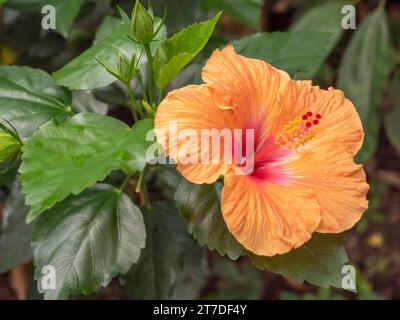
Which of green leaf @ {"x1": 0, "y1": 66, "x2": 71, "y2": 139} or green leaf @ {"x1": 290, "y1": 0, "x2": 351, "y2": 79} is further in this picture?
green leaf @ {"x1": 290, "y1": 0, "x2": 351, "y2": 79}

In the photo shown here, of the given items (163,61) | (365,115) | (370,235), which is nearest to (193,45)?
(163,61)

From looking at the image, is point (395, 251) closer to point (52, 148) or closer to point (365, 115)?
point (365, 115)

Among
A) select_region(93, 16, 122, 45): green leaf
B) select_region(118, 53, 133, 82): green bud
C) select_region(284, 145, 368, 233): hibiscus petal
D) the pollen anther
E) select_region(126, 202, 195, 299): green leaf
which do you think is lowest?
select_region(126, 202, 195, 299): green leaf

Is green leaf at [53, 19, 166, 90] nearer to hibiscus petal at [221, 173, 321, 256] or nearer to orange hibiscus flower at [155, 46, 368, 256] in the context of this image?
orange hibiscus flower at [155, 46, 368, 256]

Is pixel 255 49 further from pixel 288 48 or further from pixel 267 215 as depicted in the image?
pixel 267 215

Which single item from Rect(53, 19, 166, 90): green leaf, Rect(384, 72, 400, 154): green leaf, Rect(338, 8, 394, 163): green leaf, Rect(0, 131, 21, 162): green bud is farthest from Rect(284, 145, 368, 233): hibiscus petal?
Rect(384, 72, 400, 154): green leaf

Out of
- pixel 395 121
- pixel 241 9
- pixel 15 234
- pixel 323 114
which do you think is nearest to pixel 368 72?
pixel 395 121

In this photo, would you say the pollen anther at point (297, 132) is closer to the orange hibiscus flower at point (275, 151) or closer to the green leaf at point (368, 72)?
the orange hibiscus flower at point (275, 151)

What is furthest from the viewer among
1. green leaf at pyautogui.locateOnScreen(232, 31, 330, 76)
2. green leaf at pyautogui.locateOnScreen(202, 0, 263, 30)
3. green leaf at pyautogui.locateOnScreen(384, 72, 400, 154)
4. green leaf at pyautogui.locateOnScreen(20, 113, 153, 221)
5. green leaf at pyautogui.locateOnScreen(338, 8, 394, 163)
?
green leaf at pyautogui.locateOnScreen(384, 72, 400, 154)
